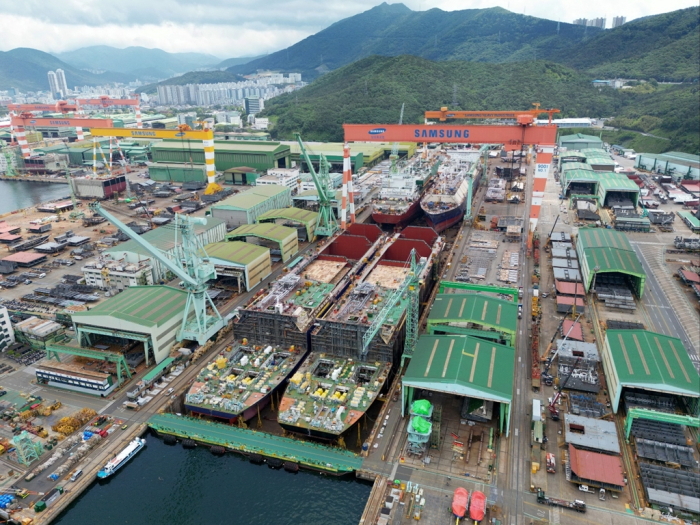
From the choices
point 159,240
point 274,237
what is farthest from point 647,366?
point 159,240

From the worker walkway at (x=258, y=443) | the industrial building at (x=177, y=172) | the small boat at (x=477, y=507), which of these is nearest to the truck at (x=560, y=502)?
the small boat at (x=477, y=507)

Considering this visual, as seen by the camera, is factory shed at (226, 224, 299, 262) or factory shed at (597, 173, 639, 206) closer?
factory shed at (226, 224, 299, 262)

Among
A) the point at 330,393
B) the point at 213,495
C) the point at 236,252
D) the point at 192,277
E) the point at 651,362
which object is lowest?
the point at 213,495

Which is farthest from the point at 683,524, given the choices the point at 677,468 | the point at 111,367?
the point at 111,367

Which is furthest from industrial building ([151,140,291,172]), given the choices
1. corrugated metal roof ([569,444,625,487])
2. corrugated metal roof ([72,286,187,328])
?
corrugated metal roof ([569,444,625,487])

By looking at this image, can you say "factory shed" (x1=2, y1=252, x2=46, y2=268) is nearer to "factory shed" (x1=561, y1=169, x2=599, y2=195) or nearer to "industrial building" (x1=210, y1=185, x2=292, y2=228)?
"industrial building" (x1=210, y1=185, x2=292, y2=228)

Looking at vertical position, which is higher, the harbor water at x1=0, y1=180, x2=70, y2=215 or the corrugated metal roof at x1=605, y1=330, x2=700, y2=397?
the corrugated metal roof at x1=605, y1=330, x2=700, y2=397

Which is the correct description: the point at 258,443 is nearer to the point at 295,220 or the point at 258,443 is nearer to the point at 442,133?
the point at 295,220

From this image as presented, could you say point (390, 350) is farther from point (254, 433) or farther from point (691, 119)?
point (691, 119)
